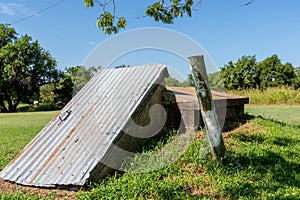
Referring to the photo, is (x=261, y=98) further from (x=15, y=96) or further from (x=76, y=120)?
(x=15, y=96)

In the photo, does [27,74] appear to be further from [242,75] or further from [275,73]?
[275,73]

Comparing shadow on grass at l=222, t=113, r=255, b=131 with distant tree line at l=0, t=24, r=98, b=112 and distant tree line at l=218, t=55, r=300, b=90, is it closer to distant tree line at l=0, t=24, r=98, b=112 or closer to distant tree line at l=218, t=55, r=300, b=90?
distant tree line at l=0, t=24, r=98, b=112

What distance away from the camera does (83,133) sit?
12.7 ft

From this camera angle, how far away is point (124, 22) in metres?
5.07

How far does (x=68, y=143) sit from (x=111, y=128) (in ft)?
2.16

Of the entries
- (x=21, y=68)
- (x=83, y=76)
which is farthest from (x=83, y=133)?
(x=21, y=68)

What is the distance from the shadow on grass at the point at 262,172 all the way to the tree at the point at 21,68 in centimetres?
2691

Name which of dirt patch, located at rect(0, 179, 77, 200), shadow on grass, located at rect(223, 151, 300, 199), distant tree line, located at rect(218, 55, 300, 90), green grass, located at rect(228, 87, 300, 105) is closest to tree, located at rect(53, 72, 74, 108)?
distant tree line, located at rect(218, 55, 300, 90)

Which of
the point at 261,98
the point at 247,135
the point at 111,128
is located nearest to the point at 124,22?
the point at 111,128

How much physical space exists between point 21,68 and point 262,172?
27.5 metres

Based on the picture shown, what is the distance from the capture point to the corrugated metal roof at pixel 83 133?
3.33 m

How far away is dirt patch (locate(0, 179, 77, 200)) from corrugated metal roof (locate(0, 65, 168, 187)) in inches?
2.7

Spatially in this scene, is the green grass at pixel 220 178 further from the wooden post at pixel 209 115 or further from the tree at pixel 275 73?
the tree at pixel 275 73

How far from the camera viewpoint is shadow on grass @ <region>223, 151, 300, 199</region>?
2.85m
